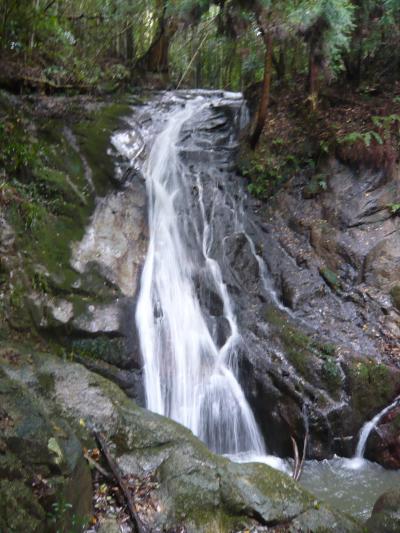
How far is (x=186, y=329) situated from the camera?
24.6ft

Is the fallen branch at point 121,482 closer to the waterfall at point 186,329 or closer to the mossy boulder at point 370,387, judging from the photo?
the waterfall at point 186,329

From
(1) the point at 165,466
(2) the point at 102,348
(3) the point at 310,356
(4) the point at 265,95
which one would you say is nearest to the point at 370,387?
(3) the point at 310,356

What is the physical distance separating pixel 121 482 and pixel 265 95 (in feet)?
26.7

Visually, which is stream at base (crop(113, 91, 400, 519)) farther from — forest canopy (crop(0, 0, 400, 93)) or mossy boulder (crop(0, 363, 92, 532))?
mossy boulder (crop(0, 363, 92, 532))

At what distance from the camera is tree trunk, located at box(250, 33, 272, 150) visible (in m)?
8.92

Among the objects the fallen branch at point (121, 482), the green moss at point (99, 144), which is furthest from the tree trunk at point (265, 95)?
the fallen branch at point (121, 482)

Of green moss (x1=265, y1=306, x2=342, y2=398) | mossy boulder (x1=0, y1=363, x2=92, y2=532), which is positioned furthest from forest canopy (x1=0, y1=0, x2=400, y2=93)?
mossy boulder (x1=0, y1=363, x2=92, y2=532)

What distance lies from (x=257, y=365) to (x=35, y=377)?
3.57m

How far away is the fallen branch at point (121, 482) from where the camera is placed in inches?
147

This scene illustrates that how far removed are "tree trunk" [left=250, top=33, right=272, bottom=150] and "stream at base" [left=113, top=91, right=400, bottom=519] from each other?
792 millimetres

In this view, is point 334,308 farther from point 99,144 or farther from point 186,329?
point 99,144

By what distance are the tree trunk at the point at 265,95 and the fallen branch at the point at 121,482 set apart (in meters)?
7.63

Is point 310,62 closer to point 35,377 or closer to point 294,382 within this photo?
point 294,382

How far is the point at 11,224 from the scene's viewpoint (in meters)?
6.49
